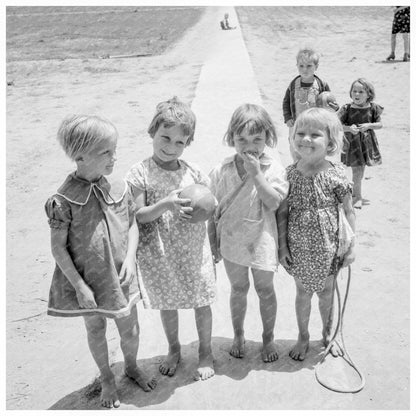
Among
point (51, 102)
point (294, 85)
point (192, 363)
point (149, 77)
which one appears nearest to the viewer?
point (192, 363)

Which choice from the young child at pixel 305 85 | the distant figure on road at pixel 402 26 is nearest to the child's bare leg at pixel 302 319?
the young child at pixel 305 85

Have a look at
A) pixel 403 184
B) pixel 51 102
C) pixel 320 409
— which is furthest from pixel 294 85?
pixel 51 102

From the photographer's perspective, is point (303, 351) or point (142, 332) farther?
point (142, 332)

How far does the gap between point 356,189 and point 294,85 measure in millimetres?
1437

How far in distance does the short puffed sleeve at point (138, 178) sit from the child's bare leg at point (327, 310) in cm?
A: 136

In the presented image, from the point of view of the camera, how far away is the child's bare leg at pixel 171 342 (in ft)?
A: 11.4

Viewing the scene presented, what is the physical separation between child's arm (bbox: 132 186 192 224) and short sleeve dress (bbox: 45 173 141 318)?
13cm

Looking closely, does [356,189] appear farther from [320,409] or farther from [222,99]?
[222,99]

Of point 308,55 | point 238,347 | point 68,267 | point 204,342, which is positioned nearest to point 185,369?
point 204,342

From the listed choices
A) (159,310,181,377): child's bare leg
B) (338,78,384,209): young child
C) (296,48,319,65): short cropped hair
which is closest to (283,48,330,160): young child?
(296,48,319,65): short cropped hair

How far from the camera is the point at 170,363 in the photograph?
354 centimetres

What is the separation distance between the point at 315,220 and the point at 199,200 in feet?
2.53

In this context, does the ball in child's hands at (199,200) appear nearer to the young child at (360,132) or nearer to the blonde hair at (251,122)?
the blonde hair at (251,122)

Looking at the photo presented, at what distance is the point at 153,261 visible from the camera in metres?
3.26
